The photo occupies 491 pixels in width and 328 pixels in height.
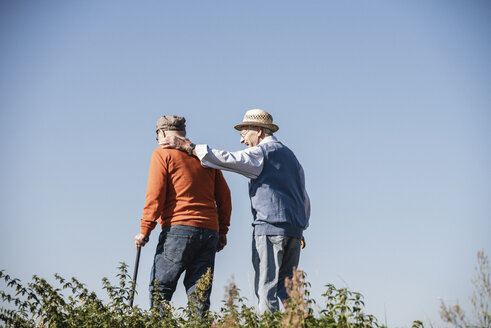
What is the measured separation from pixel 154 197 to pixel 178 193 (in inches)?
10.3

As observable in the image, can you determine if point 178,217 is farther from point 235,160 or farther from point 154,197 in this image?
point 235,160

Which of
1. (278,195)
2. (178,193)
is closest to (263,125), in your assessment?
(278,195)

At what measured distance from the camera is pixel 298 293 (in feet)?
15.6

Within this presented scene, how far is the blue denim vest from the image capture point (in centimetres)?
629

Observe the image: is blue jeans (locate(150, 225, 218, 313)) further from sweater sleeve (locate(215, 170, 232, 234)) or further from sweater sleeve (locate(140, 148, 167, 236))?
sweater sleeve (locate(215, 170, 232, 234))

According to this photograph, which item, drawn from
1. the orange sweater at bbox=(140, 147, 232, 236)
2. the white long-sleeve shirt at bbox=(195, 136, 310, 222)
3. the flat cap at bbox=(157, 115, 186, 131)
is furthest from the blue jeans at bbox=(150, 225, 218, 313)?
the flat cap at bbox=(157, 115, 186, 131)

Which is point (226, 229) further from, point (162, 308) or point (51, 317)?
point (51, 317)

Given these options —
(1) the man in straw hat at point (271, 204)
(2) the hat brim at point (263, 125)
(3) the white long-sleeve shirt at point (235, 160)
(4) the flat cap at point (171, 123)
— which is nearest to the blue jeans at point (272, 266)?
(1) the man in straw hat at point (271, 204)

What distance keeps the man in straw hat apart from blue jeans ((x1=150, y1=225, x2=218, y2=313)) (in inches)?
23.0

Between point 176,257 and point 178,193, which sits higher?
point 178,193

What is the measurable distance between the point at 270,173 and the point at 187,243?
1136 mm

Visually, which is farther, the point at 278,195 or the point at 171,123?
the point at 171,123

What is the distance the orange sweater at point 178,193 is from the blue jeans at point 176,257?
0.10 m

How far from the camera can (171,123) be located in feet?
22.1
